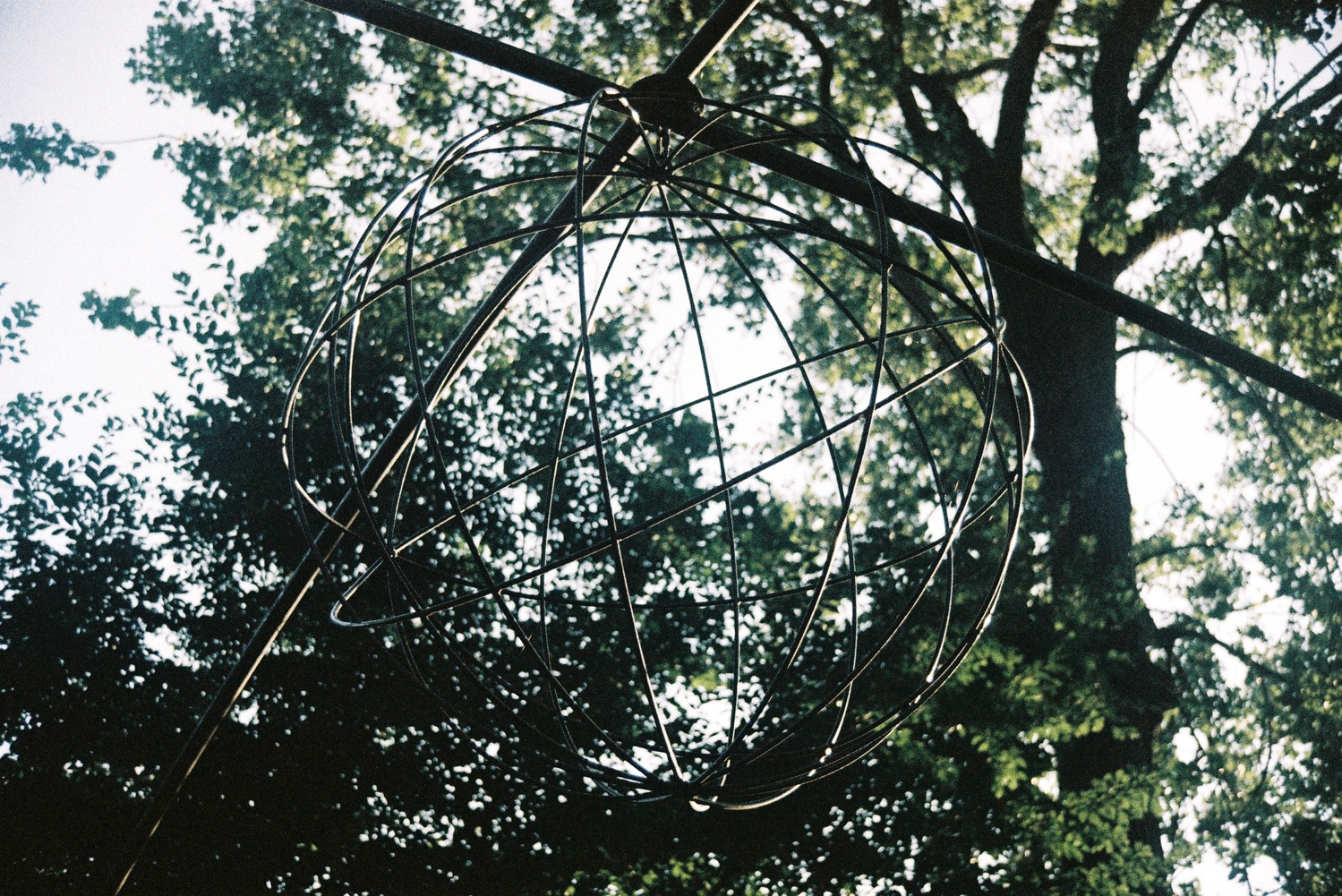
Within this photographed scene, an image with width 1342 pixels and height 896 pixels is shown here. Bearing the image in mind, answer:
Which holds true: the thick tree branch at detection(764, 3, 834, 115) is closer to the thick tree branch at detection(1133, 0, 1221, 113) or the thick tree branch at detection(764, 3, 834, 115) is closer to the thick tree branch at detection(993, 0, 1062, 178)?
the thick tree branch at detection(993, 0, 1062, 178)

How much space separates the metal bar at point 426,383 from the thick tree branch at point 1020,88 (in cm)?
718

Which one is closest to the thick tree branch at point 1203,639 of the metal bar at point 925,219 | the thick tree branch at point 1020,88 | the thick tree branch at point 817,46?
the thick tree branch at point 1020,88

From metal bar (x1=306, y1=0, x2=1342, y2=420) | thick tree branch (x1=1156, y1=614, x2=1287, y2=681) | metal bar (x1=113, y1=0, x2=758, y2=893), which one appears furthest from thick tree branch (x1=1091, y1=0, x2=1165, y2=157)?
metal bar (x1=113, y1=0, x2=758, y2=893)

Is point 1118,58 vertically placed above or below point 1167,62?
above

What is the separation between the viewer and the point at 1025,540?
19.4 ft

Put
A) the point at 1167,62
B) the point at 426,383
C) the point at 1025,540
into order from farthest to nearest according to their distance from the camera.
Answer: the point at 1167,62 → the point at 1025,540 → the point at 426,383

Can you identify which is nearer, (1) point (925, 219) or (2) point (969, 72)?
(1) point (925, 219)

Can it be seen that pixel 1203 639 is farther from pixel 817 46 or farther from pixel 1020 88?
pixel 817 46

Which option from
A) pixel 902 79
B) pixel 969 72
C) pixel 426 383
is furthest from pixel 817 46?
pixel 426 383

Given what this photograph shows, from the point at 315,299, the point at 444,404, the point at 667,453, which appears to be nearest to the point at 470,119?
the point at 315,299

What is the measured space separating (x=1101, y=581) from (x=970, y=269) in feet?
12.0

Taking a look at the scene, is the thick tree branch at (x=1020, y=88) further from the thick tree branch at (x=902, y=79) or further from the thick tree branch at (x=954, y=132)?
the thick tree branch at (x=902, y=79)

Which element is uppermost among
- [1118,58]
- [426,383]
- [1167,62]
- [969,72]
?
[969,72]

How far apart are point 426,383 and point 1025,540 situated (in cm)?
528
